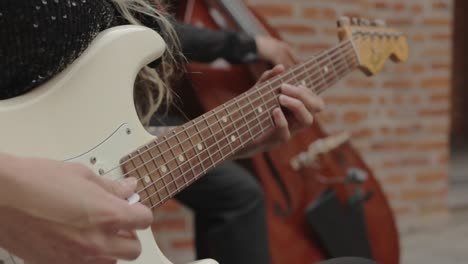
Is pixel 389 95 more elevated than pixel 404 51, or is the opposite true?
pixel 404 51

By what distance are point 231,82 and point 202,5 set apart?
0.64 feet

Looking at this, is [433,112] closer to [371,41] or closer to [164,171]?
[371,41]

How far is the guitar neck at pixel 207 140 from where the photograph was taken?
659mm

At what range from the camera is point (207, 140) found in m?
0.74

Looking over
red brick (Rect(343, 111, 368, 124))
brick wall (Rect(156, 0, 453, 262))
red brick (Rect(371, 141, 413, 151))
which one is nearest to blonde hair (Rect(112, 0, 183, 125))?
brick wall (Rect(156, 0, 453, 262))

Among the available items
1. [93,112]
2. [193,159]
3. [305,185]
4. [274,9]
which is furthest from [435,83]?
[93,112]

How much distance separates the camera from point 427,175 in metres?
2.59

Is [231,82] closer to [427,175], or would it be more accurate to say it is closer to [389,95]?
[389,95]

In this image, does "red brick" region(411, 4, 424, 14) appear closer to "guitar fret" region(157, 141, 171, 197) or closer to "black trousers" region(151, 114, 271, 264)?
"black trousers" region(151, 114, 271, 264)

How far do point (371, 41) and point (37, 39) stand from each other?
2.13 ft

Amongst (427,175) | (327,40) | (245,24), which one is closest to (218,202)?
(245,24)

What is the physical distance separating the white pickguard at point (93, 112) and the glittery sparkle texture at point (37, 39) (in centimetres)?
1

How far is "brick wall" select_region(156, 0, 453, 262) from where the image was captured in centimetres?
Result: 226

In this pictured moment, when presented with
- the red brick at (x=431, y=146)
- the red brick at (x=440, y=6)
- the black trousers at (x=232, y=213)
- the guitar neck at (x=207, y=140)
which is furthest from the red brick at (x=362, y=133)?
the guitar neck at (x=207, y=140)
